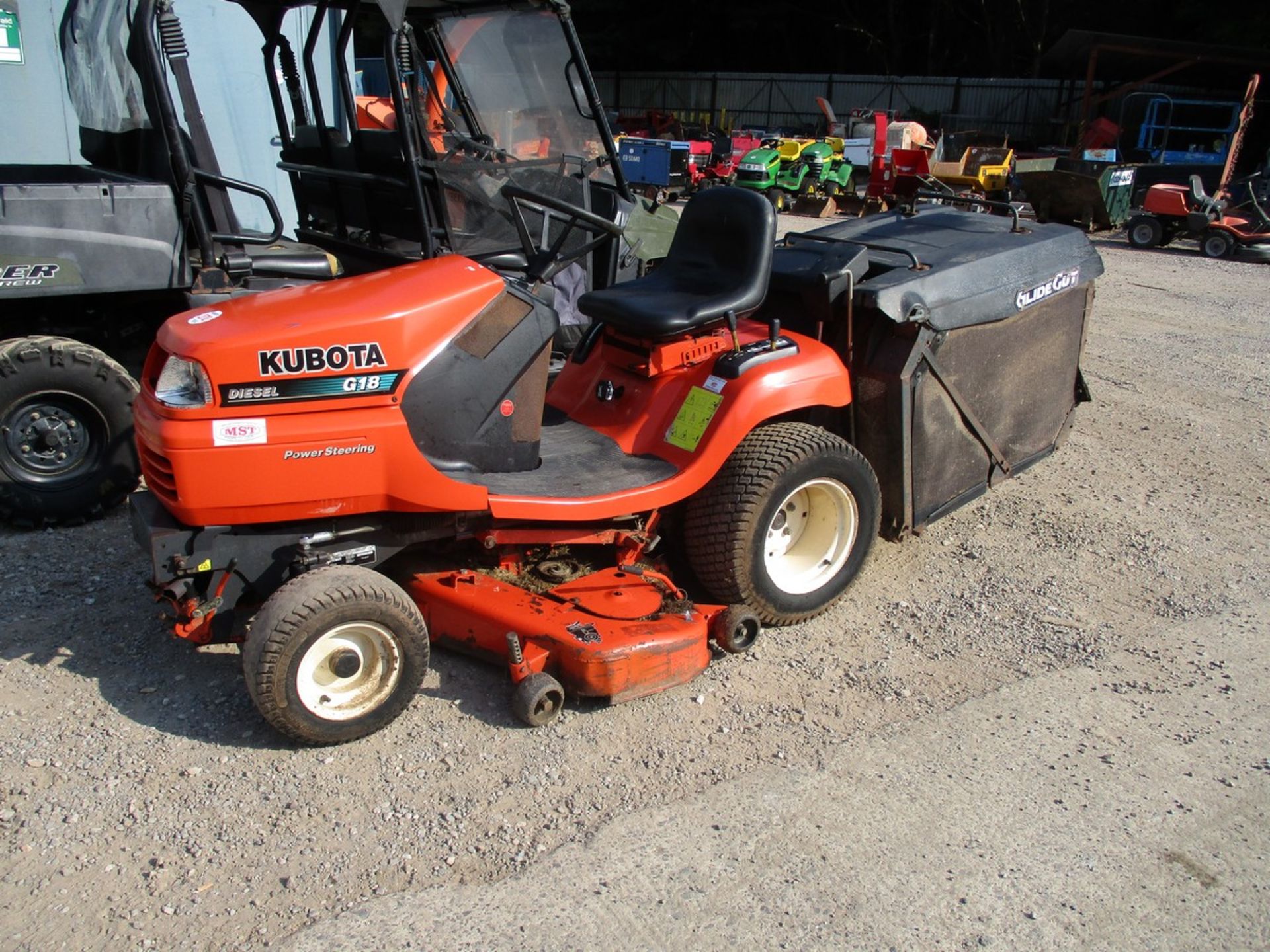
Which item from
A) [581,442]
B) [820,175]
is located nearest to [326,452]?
[581,442]

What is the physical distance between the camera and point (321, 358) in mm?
3092

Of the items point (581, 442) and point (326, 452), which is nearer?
point (326, 452)

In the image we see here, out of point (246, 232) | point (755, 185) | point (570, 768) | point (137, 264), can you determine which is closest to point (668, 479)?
point (570, 768)

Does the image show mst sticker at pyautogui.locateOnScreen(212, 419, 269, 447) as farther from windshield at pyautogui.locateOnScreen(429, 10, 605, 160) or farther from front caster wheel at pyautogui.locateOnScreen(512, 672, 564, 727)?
windshield at pyautogui.locateOnScreen(429, 10, 605, 160)

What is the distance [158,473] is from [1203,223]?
42.4ft

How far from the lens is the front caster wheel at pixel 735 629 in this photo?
12.0ft

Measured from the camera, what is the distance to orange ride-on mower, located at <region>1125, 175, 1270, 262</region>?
12.6 meters

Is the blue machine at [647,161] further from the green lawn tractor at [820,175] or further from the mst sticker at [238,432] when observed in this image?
the mst sticker at [238,432]

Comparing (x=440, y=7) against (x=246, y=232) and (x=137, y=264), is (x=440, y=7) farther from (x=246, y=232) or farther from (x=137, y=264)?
(x=137, y=264)

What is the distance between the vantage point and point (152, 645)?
3.72 metres

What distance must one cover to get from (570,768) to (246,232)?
3.56 meters

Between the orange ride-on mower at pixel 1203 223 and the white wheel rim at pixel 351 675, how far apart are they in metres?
12.5

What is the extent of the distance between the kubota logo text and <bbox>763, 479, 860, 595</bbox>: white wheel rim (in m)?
1.61

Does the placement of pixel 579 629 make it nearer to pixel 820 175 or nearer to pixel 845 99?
pixel 820 175
